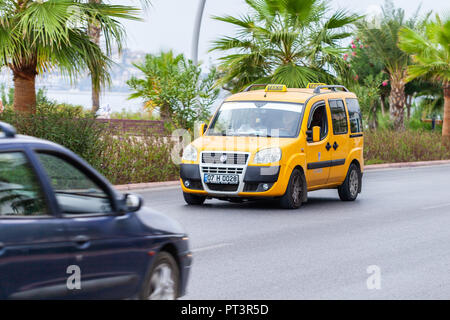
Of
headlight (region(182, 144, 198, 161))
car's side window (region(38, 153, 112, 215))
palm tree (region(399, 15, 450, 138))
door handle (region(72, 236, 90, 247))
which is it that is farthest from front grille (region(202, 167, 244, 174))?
palm tree (region(399, 15, 450, 138))

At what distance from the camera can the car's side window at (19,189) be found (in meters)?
5.24

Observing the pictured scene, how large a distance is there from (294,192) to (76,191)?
919cm

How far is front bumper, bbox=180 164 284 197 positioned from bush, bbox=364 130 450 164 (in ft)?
51.9

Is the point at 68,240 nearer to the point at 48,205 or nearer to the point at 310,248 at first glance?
the point at 48,205

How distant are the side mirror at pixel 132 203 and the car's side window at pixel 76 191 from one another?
0.12 m

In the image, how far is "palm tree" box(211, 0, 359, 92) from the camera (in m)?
26.0

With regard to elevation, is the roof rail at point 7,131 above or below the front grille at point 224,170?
above

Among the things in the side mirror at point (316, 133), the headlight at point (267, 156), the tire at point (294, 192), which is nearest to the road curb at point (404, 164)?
the side mirror at point (316, 133)

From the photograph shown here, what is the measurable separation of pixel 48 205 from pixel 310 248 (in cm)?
600

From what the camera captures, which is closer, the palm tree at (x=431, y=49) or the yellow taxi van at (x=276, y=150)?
the yellow taxi van at (x=276, y=150)

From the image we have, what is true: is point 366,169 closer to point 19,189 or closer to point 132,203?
point 132,203

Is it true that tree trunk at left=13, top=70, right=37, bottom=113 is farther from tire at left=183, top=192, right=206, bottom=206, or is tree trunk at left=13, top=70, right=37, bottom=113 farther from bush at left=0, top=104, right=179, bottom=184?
tire at left=183, top=192, right=206, bottom=206

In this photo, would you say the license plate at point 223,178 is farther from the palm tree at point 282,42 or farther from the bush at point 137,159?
the palm tree at point 282,42

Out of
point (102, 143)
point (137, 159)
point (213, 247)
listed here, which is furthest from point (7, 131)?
point (137, 159)
